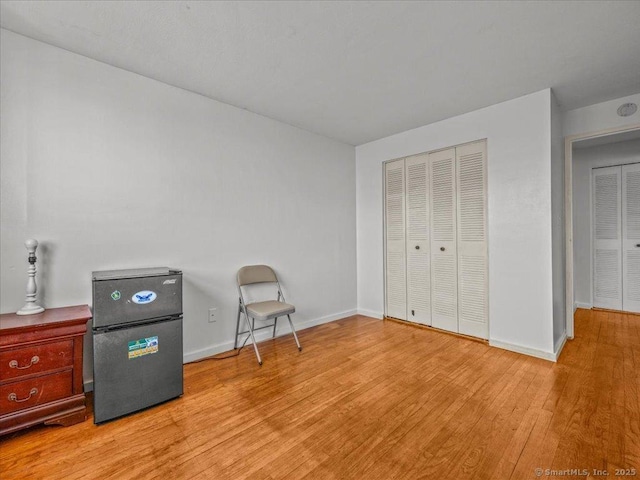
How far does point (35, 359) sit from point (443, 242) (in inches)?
149

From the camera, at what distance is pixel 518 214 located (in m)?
2.97

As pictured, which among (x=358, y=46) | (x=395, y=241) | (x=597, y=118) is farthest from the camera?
(x=395, y=241)

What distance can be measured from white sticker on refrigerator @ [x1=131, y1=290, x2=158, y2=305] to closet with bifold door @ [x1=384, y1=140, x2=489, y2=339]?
3010 mm

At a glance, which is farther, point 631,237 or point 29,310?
point 631,237

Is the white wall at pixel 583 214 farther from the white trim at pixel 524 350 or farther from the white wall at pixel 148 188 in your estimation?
the white wall at pixel 148 188

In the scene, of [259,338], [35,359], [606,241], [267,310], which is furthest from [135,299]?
[606,241]

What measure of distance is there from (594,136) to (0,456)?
5.55 meters

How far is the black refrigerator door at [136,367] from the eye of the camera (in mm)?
1929

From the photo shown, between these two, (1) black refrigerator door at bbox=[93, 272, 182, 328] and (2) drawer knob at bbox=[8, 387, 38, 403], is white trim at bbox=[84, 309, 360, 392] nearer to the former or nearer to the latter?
(2) drawer knob at bbox=[8, 387, 38, 403]

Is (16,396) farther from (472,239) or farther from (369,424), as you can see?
(472,239)

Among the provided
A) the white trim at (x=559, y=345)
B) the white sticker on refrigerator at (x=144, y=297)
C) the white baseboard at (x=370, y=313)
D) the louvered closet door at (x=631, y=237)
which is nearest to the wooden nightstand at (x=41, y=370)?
the white sticker on refrigerator at (x=144, y=297)

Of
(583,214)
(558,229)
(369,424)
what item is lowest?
(369,424)

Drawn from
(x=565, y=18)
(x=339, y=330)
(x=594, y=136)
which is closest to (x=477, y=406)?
(x=339, y=330)

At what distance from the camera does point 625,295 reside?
13.9ft
